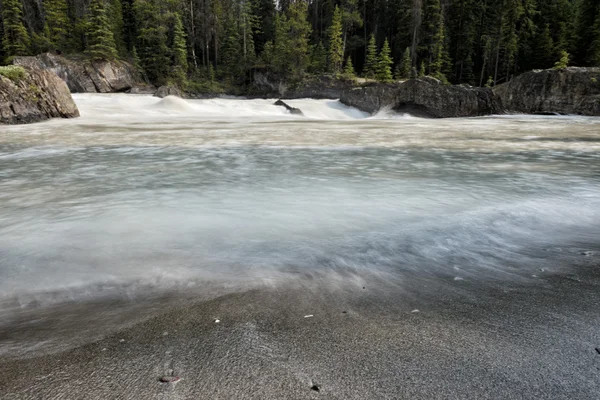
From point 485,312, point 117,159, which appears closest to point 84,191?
point 117,159

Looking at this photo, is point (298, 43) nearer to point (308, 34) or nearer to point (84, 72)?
point (308, 34)

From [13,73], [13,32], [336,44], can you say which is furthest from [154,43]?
[13,73]

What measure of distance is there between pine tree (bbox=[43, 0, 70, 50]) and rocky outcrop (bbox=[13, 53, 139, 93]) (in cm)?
927

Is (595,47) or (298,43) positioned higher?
(298,43)

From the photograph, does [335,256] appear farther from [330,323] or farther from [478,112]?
[478,112]

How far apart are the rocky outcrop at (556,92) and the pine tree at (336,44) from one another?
1588 centimetres

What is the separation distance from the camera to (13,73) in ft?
36.5

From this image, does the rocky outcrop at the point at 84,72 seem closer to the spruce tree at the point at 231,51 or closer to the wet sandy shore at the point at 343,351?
the spruce tree at the point at 231,51

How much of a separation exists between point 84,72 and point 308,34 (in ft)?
65.5

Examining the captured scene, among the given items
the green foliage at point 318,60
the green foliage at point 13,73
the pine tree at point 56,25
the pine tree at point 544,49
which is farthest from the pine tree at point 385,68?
the pine tree at point 56,25

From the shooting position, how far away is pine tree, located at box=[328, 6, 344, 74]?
3098 cm

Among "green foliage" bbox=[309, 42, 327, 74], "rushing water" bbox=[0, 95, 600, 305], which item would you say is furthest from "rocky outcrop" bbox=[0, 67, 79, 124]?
"green foliage" bbox=[309, 42, 327, 74]

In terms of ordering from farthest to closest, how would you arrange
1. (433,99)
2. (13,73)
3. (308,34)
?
(308,34)
(433,99)
(13,73)

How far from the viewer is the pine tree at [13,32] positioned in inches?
1186
